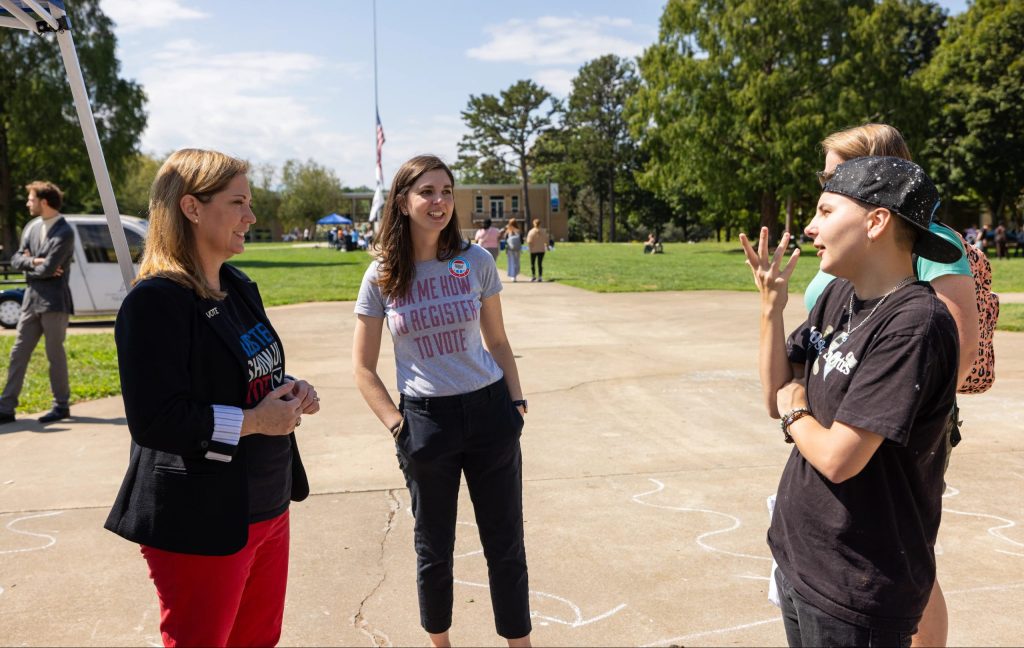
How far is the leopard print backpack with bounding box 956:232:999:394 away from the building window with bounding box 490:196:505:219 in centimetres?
9362

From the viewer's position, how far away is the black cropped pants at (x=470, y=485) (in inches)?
117

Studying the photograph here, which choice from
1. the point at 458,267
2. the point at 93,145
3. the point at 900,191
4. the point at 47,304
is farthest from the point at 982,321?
the point at 47,304

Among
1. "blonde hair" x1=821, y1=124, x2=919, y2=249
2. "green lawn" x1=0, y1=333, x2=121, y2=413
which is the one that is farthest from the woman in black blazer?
"green lawn" x1=0, y1=333, x2=121, y2=413

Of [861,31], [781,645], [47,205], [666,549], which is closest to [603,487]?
[666,549]

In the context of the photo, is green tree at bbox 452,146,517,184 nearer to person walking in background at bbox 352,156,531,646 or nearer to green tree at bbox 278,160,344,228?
green tree at bbox 278,160,344,228

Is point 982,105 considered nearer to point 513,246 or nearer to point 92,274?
point 513,246

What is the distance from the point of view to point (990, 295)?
2.76 meters

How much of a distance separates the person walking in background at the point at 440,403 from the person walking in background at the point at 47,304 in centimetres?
488

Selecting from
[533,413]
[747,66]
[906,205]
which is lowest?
[533,413]

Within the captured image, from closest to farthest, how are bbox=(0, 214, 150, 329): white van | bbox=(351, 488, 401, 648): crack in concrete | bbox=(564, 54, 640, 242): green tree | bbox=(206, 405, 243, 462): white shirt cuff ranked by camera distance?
1. bbox=(206, 405, 243, 462): white shirt cuff
2. bbox=(351, 488, 401, 648): crack in concrete
3. bbox=(0, 214, 150, 329): white van
4. bbox=(564, 54, 640, 242): green tree

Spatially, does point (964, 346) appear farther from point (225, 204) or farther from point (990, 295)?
point (225, 204)

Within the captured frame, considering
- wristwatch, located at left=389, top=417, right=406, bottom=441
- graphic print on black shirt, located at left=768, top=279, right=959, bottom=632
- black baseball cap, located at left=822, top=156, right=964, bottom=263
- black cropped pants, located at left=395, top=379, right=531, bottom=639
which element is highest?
black baseball cap, located at left=822, top=156, right=964, bottom=263

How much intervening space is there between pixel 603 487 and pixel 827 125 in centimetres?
4063

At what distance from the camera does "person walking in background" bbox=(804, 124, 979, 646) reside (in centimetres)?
242
